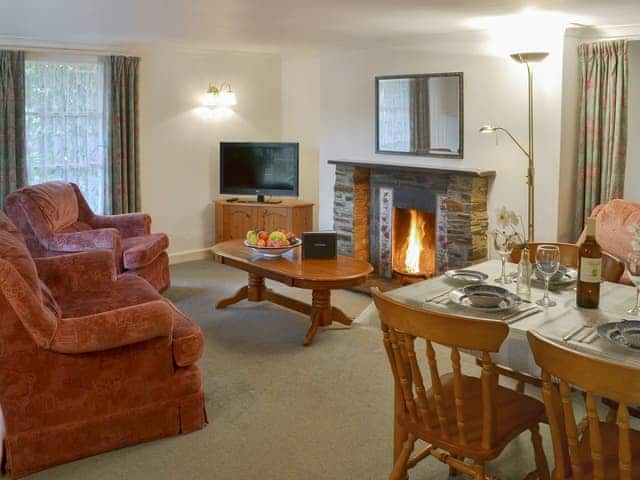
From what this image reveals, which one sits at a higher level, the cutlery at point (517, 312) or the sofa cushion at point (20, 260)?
the sofa cushion at point (20, 260)

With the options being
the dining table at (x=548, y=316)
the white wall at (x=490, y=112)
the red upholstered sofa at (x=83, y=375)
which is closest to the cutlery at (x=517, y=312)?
the dining table at (x=548, y=316)

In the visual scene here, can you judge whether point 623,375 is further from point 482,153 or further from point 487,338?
point 482,153

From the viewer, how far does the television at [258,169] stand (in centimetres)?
709

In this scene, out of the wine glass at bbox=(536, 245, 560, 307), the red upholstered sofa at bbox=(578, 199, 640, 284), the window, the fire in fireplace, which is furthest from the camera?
the window

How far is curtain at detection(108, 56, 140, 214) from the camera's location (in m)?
6.65

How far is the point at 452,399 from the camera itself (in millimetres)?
2578

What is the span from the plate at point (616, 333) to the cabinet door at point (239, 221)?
16.6 feet

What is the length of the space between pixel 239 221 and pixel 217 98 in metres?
1.34

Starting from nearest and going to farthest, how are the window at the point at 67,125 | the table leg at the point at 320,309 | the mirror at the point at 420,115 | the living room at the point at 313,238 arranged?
1. the living room at the point at 313,238
2. the table leg at the point at 320,309
3. the mirror at the point at 420,115
4. the window at the point at 67,125

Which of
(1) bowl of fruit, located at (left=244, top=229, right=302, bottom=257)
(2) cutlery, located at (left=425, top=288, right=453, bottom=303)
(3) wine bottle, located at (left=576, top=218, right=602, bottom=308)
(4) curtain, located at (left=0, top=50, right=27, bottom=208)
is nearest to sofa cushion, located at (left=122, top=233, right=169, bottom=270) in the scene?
(1) bowl of fruit, located at (left=244, top=229, right=302, bottom=257)

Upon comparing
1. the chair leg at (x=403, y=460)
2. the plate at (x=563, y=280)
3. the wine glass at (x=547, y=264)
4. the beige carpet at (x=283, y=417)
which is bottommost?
the beige carpet at (x=283, y=417)

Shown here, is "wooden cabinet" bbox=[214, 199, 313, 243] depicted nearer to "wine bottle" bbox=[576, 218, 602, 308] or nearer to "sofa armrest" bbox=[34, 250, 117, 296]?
"sofa armrest" bbox=[34, 250, 117, 296]

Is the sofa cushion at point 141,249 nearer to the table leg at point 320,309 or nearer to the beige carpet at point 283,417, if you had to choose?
the beige carpet at point 283,417

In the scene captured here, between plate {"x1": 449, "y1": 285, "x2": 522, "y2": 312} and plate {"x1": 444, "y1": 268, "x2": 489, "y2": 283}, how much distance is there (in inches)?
5.9
